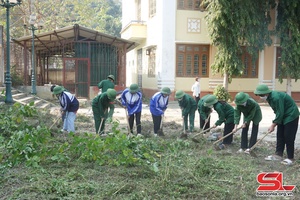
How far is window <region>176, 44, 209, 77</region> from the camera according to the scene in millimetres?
18109

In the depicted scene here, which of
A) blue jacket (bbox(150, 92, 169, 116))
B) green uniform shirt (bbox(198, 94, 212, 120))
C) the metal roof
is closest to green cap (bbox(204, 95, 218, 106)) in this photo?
green uniform shirt (bbox(198, 94, 212, 120))

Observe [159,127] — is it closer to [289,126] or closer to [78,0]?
[289,126]

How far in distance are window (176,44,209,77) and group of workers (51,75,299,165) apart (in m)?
9.35

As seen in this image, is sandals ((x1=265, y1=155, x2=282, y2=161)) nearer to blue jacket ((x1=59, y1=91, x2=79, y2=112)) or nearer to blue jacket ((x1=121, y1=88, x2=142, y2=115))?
blue jacket ((x1=121, y1=88, x2=142, y2=115))

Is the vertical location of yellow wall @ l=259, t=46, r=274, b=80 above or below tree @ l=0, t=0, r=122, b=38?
below

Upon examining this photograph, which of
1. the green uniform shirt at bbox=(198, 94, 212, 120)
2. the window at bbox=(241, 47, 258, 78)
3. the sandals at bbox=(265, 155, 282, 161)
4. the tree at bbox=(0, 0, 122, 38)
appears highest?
the tree at bbox=(0, 0, 122, 38)

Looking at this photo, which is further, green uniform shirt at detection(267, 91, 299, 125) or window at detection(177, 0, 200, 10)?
window at detection(177, 0, 200, 10)

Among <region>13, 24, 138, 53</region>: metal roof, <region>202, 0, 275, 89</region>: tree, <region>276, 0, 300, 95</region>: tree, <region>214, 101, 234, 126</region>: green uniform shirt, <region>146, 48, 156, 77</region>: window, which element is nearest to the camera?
<region>214, 101, 234, 126</region>: green uniform shirt

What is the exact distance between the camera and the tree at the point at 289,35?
16.5 m

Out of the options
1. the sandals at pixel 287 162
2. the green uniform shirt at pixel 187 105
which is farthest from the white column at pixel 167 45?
the sandals at pixel 287 162

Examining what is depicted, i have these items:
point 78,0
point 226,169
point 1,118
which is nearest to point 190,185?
point 226,169

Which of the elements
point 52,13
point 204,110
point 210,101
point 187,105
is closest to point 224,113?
point 210,101

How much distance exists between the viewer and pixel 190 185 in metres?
4.56

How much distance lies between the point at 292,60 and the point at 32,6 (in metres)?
17.3
